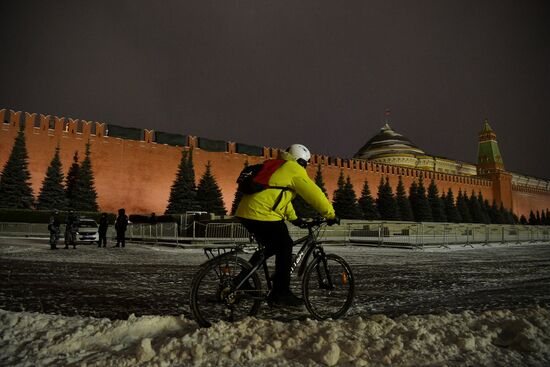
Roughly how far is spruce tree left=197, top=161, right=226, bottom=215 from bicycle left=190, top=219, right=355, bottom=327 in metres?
26.0

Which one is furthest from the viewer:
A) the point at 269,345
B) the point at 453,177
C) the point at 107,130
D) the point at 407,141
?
the point at 407,141

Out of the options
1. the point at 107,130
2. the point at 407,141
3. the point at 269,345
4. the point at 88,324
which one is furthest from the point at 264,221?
the point at 407,141

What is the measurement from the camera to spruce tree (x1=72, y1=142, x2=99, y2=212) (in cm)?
2508

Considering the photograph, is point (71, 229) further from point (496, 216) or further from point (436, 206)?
point (496, 216)

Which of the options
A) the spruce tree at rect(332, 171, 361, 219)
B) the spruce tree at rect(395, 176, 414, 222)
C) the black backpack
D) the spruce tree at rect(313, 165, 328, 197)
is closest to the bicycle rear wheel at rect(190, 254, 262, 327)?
the black backpack

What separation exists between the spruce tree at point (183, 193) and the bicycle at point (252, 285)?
84.2 feet

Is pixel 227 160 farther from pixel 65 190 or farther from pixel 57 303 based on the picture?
pixel 57 303

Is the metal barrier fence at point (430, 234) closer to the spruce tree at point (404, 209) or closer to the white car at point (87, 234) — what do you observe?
the white car at point (87, 234)

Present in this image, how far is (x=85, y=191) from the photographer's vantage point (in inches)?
1001

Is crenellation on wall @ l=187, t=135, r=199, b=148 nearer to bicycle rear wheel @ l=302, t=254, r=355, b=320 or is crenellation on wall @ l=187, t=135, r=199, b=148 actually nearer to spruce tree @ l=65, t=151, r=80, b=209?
spruce tree @ l=65, t=151, r=80, b=209

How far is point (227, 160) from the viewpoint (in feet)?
115

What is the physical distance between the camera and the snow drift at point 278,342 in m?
2.15

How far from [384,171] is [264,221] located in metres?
45.0

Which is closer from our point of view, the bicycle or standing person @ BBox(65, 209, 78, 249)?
the bicycle
